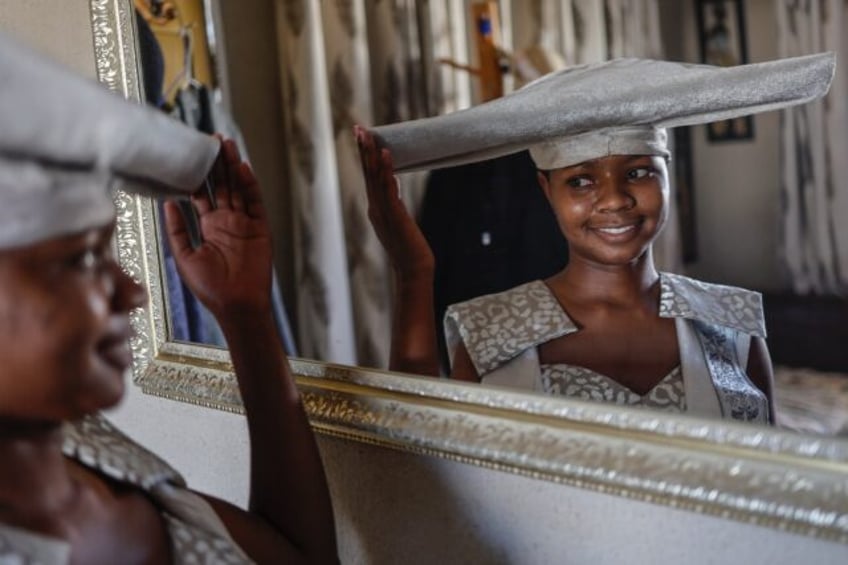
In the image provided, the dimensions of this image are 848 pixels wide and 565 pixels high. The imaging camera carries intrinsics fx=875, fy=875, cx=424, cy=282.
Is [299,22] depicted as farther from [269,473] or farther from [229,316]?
[269,473]

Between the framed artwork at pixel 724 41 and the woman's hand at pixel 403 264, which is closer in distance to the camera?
the framed artwork at pixel 724 41

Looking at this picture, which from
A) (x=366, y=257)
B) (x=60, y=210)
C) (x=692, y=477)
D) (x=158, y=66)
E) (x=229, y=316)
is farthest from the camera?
(x=158, y=66)

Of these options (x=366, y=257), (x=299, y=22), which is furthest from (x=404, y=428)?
(x=299, y=22)

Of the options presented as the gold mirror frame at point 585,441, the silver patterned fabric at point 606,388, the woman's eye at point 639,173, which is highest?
the woman's eye at point 639,173

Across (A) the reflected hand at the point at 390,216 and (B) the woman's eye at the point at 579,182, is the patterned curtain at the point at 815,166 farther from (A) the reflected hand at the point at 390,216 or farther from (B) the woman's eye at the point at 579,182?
(A) the reflected hand at the point at 390,216

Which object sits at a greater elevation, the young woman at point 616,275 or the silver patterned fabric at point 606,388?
the young woman at point 616,275

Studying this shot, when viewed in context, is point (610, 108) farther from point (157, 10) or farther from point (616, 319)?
point (157, 10)

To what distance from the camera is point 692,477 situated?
56cm

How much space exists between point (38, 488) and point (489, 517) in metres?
0.34

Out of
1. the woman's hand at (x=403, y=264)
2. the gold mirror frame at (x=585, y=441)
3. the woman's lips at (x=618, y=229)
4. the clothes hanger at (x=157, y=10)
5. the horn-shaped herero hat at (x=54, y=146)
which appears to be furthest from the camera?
the clothes hanger at (x=157, y=10)

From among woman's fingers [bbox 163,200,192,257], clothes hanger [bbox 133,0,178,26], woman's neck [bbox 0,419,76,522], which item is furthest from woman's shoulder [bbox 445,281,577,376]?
clothes hanger [bbox 133,0,178,26]

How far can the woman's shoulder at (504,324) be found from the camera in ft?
2.21

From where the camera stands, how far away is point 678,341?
63 cm

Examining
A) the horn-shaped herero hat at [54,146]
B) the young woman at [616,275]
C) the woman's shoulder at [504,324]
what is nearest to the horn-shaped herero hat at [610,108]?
the young woman at [616,275]
